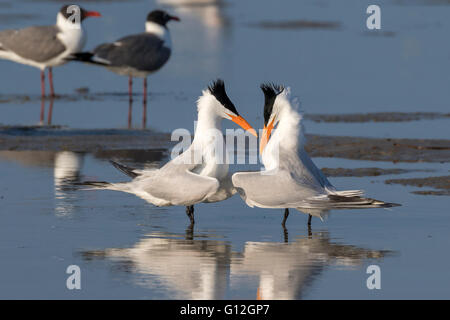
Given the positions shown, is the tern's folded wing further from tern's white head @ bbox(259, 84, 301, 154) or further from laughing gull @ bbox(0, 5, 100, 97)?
laughing gull @ bbox(0, 5, 100, 97)

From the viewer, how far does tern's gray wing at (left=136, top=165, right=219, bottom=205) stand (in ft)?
29.2

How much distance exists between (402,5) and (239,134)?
92.3 ft

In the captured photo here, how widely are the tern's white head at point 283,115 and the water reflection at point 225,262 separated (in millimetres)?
871

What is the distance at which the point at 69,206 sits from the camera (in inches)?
388

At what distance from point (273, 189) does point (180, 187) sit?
30.5 inches

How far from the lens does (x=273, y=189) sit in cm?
890

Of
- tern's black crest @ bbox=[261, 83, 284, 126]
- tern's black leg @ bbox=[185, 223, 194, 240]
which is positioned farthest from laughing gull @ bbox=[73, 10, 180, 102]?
tern's black leg @ bbox=[185, 223, 194, 240]

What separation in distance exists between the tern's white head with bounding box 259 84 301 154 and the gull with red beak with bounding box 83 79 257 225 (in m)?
0.32

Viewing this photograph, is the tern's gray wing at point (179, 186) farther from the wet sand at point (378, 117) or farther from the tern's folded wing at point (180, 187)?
the wet sand at point (378, 117)

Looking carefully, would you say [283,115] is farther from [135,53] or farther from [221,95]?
[135,53]

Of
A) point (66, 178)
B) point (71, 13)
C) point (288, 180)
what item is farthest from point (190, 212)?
point (71, 13)

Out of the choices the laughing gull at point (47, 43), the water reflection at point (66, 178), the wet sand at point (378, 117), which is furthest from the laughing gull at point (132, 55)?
the water reflection at point (66, 178)
